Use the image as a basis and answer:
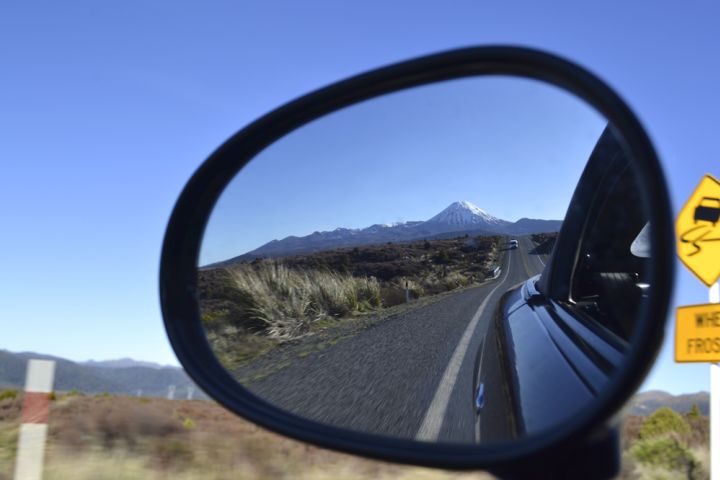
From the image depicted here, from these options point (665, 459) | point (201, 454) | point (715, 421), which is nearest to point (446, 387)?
point (715, 421)

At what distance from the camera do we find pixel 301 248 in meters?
2.58

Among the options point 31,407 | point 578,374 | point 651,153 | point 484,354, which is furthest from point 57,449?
point 651,153

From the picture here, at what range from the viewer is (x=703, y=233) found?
660cm

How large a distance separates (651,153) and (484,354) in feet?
5.18

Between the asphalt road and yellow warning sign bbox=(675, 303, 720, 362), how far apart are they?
Answer: 3.64 meters

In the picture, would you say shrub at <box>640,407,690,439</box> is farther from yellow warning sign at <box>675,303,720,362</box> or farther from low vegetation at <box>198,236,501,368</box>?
low vegetation at <box>198,236,501,368</box>

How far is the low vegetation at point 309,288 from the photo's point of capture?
2.37m

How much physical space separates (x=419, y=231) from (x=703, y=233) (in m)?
5.45

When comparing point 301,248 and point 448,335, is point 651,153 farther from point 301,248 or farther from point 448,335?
point 448,335

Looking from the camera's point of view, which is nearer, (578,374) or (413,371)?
(578,374)

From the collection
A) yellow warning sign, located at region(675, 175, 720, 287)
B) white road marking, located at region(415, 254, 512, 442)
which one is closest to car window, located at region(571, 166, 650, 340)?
white road marking, located at region(415, 254, 512, 442)

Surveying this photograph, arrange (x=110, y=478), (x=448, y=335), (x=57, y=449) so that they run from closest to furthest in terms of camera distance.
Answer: (x=448, y=335), (x=110, y=478), (x=57, y=449)

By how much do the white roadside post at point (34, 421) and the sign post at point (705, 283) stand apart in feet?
19.0

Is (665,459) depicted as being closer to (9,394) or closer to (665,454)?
(665,454)
